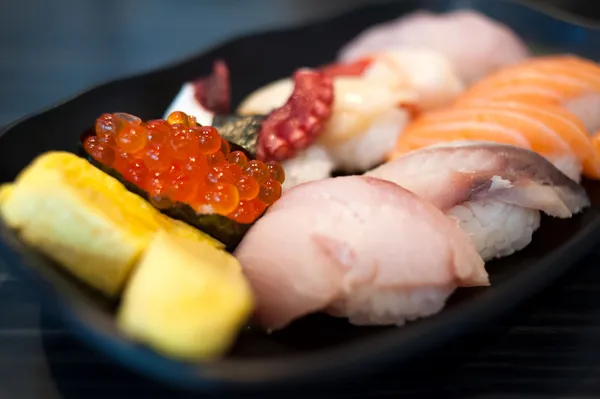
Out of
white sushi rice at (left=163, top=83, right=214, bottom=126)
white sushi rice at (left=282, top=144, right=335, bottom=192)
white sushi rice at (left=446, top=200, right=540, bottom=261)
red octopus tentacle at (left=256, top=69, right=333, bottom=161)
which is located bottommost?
white sushi rice at (left=446, top=200, right=540, bottom=261)

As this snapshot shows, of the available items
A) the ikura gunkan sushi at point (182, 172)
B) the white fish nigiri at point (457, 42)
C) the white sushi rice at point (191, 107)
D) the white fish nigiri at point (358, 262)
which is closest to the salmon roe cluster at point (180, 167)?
the ikura gunkan sushi at point (182, 172)

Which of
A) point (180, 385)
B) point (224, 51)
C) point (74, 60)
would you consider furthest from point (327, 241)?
point (74, 60)

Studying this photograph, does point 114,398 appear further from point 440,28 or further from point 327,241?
point 440,28

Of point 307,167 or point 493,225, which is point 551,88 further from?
A: point 307,167

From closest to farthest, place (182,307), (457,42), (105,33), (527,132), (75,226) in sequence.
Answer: (182,307) → (75,226) → (527,132) → (457,42) → (105,33)

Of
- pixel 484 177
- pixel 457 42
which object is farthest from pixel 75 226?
pixel 457 42

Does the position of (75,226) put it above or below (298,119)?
above

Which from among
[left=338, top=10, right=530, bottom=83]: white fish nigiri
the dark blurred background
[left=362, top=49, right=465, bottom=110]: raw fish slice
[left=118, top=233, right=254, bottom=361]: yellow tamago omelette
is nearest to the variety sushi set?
[left=118, top=233, right=254, bottom=361]: yellow tamago omelette

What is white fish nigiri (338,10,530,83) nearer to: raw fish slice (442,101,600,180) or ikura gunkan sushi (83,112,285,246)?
raw fish slice (442,101,600,180)
